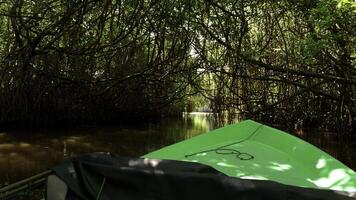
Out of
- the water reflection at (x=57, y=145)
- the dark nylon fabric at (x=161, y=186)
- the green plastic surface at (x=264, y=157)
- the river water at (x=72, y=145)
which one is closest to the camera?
the dark nylon fabric at (x=161, y=186)

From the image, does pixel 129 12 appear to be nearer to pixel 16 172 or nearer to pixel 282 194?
pixel 16 172

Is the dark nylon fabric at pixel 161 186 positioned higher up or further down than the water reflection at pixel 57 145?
higher up

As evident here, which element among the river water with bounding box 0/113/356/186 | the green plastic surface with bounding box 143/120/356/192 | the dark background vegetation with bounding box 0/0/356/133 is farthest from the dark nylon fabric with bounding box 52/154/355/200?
the dark background vegetation with bounding box 0/0/356/133

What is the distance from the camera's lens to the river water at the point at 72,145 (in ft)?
21.2

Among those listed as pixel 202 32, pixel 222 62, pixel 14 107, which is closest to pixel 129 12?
pixel 202 32

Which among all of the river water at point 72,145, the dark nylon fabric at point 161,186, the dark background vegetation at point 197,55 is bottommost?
the river water at point 72,145

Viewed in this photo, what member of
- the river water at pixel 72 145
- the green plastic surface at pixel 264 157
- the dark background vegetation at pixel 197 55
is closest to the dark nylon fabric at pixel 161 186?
the green plastic surface at pixel 264 157

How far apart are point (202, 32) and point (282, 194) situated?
5764mm

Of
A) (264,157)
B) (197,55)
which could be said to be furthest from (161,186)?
(197,55)

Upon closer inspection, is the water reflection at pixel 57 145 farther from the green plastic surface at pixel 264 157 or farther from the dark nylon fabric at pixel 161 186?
the dark nylon fabric at pixel 161 186

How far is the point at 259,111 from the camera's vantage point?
7848mm

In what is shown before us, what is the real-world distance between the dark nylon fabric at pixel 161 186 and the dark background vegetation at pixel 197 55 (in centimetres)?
333

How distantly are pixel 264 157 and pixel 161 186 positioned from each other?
1540 mm

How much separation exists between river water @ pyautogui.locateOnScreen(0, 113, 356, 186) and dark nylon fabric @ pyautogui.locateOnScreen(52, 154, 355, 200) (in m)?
3.21
